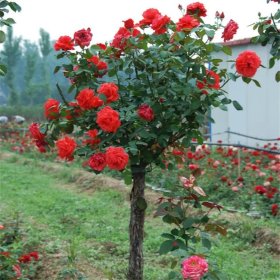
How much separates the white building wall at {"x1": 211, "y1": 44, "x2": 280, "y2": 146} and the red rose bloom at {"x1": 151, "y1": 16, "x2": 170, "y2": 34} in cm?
943

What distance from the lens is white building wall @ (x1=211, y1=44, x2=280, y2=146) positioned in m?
12.3

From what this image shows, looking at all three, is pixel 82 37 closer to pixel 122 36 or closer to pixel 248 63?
pixel 122 36

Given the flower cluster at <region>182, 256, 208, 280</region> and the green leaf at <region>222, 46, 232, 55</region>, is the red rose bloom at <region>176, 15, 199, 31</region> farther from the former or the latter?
the flower cluster at <region>182, 256, 208, 280</region>

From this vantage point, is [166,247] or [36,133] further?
[36,133]

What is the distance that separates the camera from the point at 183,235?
8.63ft

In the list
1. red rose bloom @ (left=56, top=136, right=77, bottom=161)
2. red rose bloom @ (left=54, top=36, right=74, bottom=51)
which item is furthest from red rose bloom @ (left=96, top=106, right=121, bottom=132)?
red rose bloom @ (left=54, top=36, right=74, bottom=51)

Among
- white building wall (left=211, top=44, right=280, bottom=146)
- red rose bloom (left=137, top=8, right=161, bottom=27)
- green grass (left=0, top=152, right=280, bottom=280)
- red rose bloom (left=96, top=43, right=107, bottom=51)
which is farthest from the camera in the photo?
white building wall (left=211, top=44, right=280, bottom=146)

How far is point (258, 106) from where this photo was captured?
12711 mm

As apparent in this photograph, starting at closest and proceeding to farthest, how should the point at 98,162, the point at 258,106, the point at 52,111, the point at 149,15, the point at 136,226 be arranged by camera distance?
the point at 98,162 → the point at 149,15 → the point at 52,111 → the point at 136,226 → the point at 258,106

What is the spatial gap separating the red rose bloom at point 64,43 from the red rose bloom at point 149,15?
391 millimetres

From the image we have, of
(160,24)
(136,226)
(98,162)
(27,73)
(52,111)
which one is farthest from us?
(27,73)

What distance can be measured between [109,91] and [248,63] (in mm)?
697

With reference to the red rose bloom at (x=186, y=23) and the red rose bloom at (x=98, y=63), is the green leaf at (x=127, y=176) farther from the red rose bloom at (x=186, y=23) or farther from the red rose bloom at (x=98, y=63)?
the red rose bloom at (x=186, y=23)

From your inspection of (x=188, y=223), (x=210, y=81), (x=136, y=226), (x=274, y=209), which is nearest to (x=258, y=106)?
(x=274, y=209)
